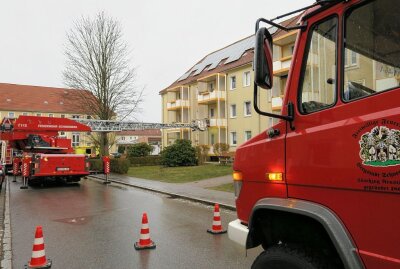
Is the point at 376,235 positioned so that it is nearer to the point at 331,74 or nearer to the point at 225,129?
the point at 331,74

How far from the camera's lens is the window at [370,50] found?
2396 millimetres

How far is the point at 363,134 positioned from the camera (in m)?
2.30

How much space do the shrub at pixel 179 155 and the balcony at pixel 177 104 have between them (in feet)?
50.1

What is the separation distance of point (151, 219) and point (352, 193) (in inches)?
283

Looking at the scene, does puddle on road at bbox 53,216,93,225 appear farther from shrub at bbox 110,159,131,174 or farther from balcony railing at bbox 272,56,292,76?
shrub at bbox 110,159,131,174

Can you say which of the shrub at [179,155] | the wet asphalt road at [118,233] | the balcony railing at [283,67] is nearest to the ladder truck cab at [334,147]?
the balcony railing at [283,67]

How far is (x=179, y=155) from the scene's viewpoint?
27.0 metres

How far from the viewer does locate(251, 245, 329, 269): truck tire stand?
267 centimetres

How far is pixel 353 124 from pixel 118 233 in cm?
618

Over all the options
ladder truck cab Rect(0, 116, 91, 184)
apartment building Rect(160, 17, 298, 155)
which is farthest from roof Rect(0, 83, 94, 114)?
ladder truck cab Rect(0, 116, 91, 184)

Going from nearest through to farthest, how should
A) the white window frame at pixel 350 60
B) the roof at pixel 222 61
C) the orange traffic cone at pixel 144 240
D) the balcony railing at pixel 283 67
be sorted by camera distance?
the white window frame at pixel 350 60
the balcony railing at pixel 283 67
the orange traffic cone at pixel 144 240
the roof at pixel 222 61

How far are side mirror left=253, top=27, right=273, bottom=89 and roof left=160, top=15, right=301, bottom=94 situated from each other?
2993cm

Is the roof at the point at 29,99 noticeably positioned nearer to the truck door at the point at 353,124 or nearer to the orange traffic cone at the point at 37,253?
the orange traffic cone at the point at 37,253

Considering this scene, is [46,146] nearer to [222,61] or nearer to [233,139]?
[233,139]
